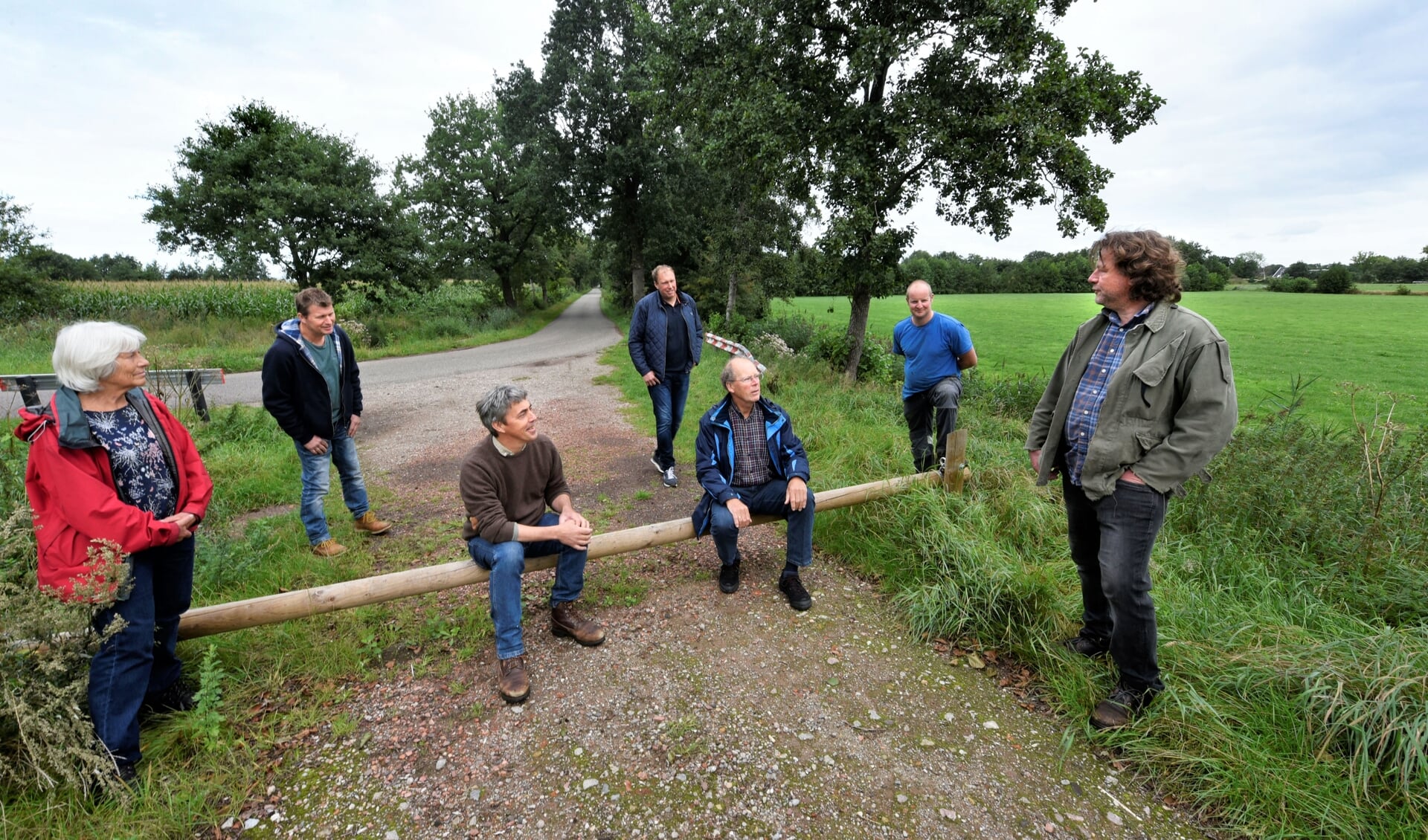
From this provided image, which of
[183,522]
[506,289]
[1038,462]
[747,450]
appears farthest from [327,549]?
[506,289]

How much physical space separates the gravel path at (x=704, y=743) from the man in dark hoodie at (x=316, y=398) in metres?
1.39

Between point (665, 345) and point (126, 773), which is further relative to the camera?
point (665, 345)

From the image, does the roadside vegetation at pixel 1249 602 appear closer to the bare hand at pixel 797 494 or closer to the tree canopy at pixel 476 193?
the bare hand at pixel 797 494

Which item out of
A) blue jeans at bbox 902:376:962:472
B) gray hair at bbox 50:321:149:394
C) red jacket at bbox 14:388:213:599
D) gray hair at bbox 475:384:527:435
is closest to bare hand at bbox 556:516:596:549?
gray hair at bbox 475:384:527:435

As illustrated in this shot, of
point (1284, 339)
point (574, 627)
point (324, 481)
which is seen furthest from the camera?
point (1284, 339)

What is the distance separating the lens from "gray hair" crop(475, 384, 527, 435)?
2.88m

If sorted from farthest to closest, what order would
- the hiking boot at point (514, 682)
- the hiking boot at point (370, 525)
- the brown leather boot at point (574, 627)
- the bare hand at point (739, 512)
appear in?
the hiking boot at point (370, 525) < the bare hand at point (739, 512) < the brown leather boot at point (574, 627) < the hiking boot at point (514, 682)

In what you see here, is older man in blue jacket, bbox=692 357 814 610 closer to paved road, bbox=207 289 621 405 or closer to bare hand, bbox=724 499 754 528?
bare hand, bbox=724 499 754 528

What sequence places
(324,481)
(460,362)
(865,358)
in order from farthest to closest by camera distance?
1. (460,362)
2. (865,358)
3. (324,481)

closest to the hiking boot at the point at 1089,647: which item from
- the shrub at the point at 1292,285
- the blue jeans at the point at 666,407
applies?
the blue jeans at the point at 666,407

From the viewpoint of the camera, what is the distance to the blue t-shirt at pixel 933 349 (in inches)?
199

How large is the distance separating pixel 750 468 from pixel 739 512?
1.30 feet

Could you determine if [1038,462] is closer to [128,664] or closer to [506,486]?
[506,486]

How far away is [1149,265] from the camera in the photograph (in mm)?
2293
